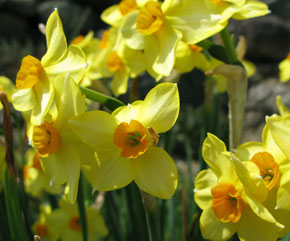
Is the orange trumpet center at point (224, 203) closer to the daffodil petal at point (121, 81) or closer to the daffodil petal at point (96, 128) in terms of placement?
the daffodil petal at point (96, 128)

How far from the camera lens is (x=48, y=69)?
74 centimetres

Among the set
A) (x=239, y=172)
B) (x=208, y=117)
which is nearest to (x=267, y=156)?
(x=239, y=172)

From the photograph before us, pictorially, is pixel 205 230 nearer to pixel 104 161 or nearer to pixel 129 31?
pixel 104 161

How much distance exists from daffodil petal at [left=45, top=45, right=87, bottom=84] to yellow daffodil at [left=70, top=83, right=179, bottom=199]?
0.31ft

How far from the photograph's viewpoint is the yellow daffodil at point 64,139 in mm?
649

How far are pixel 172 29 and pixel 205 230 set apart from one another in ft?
1.32

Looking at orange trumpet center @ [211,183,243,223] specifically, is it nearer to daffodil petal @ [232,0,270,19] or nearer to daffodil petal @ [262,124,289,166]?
daffodil petal @ [262,124,289,166]

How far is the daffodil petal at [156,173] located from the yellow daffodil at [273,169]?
0.44 feet

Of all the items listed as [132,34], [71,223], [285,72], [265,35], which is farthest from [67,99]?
[265,35]

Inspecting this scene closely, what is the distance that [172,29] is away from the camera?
2.60 feet

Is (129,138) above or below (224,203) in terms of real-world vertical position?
above

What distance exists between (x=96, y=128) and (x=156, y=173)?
0.42 feet

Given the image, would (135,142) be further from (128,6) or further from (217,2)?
(128,6)

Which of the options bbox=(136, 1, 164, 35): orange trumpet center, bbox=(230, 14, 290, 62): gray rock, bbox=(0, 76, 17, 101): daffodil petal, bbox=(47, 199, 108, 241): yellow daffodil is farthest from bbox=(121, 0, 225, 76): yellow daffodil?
bbox=(230, 14, 290, 62): gray rock
